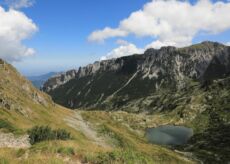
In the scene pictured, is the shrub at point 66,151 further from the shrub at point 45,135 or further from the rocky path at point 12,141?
the rocky path at point 12,141

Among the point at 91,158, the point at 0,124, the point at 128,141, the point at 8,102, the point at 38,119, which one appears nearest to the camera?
the point at 91,158

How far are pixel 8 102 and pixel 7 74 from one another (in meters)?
46.4

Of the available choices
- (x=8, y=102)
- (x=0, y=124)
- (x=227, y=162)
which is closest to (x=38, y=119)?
(x=8, y=102)

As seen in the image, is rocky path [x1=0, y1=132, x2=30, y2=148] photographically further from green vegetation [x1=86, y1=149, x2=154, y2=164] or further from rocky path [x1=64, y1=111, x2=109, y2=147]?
rocky path [x1=64, y1=111, x2=109, y2=147]

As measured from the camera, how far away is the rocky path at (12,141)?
1828 inches

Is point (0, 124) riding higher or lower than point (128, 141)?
higher

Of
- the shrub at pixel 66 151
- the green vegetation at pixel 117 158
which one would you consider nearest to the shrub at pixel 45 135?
the shrub at pixel 66 151

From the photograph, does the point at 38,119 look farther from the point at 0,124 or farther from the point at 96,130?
the point at 0,124

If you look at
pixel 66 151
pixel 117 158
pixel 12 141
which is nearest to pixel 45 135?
pixel 12 141

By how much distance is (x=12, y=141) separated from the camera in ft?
165

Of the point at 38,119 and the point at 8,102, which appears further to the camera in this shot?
the point at 38,119

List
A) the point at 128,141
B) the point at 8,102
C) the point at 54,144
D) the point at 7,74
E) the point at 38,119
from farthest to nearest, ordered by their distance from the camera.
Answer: the point at 7,74 → the point at 128,141 → the point at 38,119 → the point at 8,102 → the point at 54,144

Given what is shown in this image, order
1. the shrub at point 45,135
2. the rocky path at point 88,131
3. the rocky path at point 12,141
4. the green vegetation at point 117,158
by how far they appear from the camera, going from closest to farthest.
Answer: the green vegetation at point 117,158
the shrub at point 45,135
the rocky path at point 12,141
the rocky path at point 88,131

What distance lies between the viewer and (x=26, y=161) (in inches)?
787
